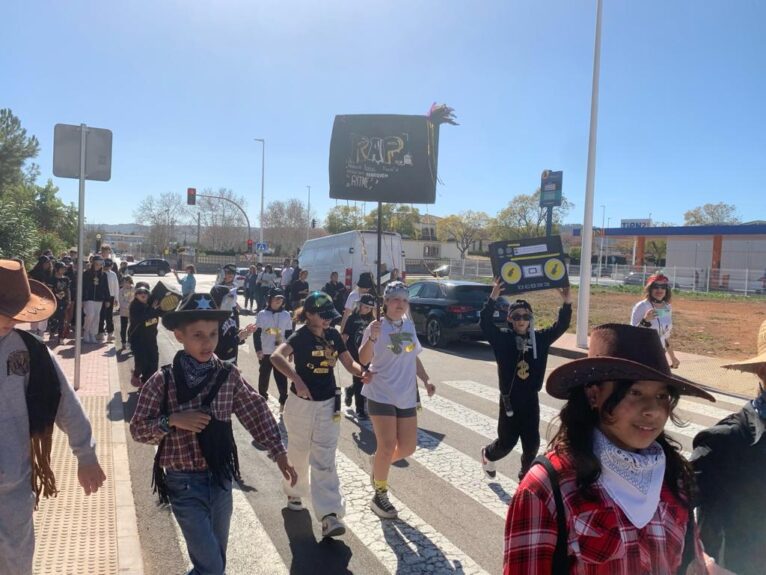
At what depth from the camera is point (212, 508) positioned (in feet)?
9.57

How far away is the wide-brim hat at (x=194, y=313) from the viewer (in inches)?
121

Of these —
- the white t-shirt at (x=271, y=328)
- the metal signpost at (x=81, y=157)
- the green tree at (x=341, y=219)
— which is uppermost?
the green tree at (x=341, y=219)

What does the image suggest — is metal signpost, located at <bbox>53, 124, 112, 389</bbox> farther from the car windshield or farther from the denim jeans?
the car windshield

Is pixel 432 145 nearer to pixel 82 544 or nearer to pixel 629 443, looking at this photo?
pixel 82 544

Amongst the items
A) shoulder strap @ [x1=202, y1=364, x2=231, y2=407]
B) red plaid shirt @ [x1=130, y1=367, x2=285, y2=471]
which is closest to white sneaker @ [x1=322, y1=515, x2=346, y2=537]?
red plaid shirt @ [x1=130, y1=367, x2=285, y2=471]

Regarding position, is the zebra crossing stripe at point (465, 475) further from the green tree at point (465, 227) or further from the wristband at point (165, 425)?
the green tree at point (465, 227)

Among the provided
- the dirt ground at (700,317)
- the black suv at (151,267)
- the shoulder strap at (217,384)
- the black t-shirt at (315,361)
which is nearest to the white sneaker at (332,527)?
the black t-shirt at (315,361)

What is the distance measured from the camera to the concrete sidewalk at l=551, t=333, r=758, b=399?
9.34m

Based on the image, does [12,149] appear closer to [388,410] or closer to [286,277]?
[286,277]

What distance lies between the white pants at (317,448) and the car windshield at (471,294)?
9004 millimetres

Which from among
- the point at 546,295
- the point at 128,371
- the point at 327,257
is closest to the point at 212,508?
the point at 128,371

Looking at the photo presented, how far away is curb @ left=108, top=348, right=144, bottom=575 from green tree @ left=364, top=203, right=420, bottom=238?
64.5 meters

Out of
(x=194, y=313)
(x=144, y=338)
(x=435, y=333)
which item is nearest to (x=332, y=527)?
(x=194, y=313)

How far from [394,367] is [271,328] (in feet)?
9.53
